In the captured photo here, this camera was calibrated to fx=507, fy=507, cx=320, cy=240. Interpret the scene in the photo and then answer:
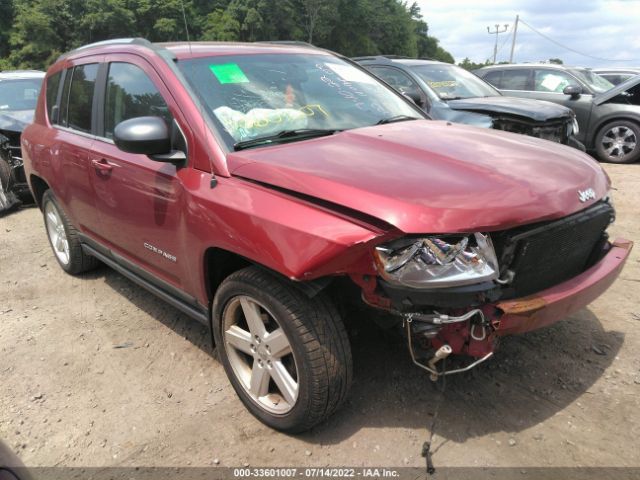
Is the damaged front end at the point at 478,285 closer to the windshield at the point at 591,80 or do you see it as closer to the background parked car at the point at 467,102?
the background parked car at the point at 467,102

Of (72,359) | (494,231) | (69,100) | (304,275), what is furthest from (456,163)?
(69,100)

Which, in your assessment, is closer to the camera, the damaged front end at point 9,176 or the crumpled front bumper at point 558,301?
the crumpled front bumper at point 558,301

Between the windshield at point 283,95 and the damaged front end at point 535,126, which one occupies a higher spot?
the windshield at point 283,95

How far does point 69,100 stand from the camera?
3.92m

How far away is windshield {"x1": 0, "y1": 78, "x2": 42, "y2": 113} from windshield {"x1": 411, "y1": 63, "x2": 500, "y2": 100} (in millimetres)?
5881

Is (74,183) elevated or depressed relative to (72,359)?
elevated

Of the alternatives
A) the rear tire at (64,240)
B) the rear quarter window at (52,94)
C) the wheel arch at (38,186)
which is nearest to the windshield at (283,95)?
the rear quarter window at (52,94)

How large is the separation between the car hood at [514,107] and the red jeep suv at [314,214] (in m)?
3.56

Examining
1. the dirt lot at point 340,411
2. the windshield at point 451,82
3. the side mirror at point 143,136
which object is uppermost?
the side mirror at point 143,136

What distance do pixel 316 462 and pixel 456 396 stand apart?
32.8 inches

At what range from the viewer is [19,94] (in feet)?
26.1

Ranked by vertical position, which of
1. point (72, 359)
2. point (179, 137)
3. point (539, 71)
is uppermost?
point (179, 137)

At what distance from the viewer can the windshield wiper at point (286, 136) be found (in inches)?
99.9

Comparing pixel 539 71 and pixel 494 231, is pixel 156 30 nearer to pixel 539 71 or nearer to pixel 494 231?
pixel 539 71
